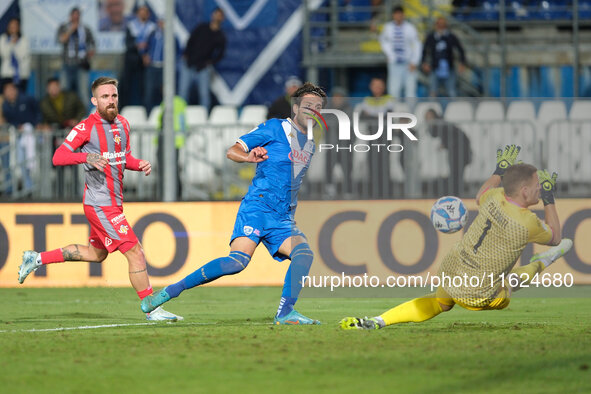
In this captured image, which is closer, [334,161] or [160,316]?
[160,316]

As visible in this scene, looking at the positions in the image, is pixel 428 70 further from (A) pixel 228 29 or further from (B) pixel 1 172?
(B) pixel 1 172

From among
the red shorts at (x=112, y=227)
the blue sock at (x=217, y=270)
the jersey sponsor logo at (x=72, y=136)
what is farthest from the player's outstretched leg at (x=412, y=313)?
the jersey sponsor logo at (x=72, y=136)

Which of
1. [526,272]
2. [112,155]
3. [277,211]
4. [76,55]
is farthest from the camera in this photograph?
[76,55]

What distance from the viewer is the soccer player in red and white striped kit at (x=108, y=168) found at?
1001 centimetres

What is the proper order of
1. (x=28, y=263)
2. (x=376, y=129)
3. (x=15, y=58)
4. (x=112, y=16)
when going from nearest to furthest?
(x=28, y=263) → (x=376, y=129) → (x=15, y=58) → (x=112, y=16)

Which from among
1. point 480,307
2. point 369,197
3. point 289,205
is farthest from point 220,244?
point 480,307

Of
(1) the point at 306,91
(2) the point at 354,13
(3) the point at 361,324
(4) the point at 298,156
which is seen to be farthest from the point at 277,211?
(2) the point at 354,13

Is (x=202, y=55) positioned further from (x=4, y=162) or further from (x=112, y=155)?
(x=112, y=155)

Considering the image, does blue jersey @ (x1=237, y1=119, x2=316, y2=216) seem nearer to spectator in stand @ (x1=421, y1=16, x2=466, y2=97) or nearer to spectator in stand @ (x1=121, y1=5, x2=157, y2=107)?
spectator in stand @ (x1=421, y1=16, x2=466, y2=97)

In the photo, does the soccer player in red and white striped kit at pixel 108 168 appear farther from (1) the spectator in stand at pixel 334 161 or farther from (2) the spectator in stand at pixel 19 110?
(2) the spectator in stand at pixel 19 110

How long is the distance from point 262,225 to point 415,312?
5.15 feet

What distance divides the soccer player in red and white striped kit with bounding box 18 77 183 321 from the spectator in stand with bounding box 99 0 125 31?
12.2 m

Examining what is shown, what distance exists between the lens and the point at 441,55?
19062mm

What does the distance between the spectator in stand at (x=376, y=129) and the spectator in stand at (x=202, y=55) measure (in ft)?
15.1
